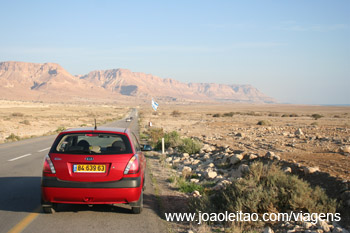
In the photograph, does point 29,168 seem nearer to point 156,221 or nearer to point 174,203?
point 174,203

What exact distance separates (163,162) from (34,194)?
585cm

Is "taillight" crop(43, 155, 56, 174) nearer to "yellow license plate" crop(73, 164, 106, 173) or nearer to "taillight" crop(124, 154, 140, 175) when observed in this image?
"yellow license plate" crop(73, 164, 106, 173)

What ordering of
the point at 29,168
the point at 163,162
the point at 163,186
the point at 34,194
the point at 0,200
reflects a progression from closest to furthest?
1. the point at 0,200
2. the point at 34,194
3. the point at 163,186
4. the point at 29,168
5. the point at 163,162

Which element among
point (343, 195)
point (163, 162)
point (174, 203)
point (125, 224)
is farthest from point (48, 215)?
point (163, 162)

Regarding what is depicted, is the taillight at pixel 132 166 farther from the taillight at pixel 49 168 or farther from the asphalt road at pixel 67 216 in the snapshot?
the taillight at pixel 49 168

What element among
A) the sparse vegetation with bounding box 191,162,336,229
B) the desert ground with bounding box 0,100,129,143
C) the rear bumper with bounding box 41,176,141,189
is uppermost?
the rear bumper with bounding box 41,176,141,189

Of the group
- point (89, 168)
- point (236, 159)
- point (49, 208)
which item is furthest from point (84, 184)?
point (236, 159)

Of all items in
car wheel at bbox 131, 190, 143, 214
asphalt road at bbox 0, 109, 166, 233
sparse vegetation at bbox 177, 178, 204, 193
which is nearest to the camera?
asphalt road at bbox 0, 109, 166, 233

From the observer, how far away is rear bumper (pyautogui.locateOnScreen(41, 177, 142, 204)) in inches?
222

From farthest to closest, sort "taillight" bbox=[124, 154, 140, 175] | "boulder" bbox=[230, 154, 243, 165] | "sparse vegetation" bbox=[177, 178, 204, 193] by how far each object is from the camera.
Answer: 1. "boulder" bbox=[230, 154, 243, 165]
2. "sparse vegetation" bbox=[177, 178, 204, 193]
3. "taillight" bbox=[124, 154, 140, 175]

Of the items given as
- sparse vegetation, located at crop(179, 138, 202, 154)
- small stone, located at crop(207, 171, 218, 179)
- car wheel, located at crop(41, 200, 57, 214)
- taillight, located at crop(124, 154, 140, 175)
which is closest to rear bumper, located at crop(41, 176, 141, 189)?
taillight, located at crop(124, 154, 140, 175)

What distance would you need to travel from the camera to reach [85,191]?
18.5ft

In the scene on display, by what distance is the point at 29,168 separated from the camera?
1120 centimetres

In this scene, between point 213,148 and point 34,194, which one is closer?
point 34,194
